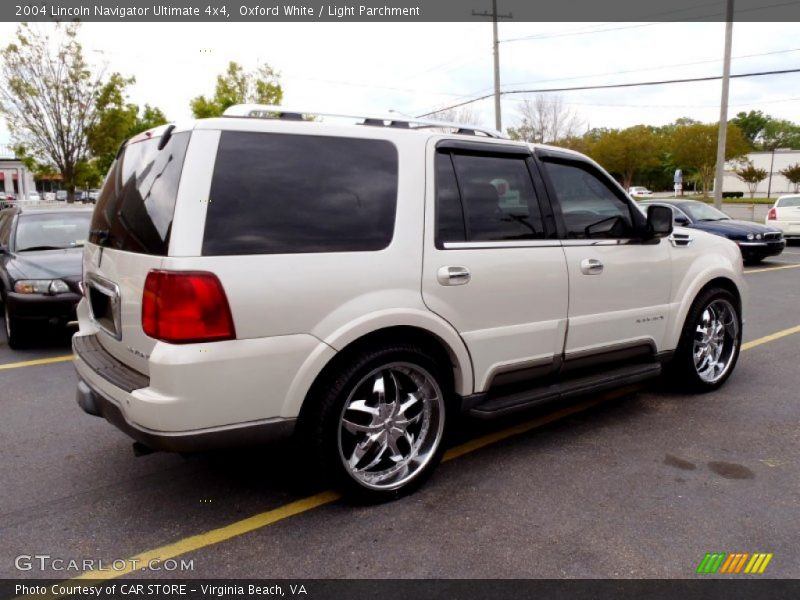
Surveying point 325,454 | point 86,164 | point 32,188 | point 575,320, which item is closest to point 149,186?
point 325,454

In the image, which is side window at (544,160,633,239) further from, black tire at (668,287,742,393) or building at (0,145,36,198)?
building at (0,145,36,198)

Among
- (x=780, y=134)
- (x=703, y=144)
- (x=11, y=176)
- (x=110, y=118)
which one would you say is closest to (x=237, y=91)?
(x=110, y=118)

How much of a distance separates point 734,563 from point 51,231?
7.86 meters

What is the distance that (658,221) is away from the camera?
4.35m

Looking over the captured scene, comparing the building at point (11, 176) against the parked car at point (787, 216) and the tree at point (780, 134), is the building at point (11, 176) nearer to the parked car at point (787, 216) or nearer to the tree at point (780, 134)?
the parked car at point (787, 216)

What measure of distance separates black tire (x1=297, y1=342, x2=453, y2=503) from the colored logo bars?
1.36m

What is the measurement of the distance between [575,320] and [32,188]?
9328 cm

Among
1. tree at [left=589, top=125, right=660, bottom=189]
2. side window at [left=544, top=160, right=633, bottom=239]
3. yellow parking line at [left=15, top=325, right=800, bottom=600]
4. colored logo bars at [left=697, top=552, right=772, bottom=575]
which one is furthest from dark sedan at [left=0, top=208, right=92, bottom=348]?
tree at [left=589, top=125, right=660, bottom=189]

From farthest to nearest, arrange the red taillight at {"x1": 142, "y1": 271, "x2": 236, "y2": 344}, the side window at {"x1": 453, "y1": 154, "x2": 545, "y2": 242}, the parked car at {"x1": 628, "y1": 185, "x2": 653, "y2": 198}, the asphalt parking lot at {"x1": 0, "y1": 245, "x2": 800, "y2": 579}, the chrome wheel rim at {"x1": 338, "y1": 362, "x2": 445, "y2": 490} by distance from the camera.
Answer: the parked car at {"x1": 628, "y1": 185, "x2": 653, "y2": 198}, the side window at {"x1": 453, "y1": 154, "x2": 545, "y2": 242}, the chrome wheel rim at {"x1": 338, "y1": 362, "x2": 445, "y2": 490}, the asphalt parking lot at {"x1": 0, "y1": 245, "x2": 800, "y2": 579}, the red taillight at {"x1": 142, "y1": 271, "x2": 236, "y2": 344}

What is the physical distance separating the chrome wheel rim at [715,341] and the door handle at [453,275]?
8.10ft

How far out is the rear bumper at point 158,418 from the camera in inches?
105

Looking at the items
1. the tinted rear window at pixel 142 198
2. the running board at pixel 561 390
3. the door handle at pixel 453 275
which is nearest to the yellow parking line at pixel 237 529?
the running board at pixel 561 390

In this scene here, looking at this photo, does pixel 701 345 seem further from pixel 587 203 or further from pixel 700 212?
pixel 700 212

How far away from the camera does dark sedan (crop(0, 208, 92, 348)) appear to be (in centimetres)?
652
